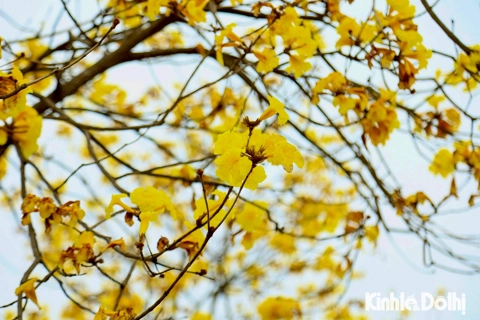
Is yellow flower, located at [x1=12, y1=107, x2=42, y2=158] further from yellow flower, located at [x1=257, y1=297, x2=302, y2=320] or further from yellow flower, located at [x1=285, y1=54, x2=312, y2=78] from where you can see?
yellow flower, located at [x1=257, y1=297, x2=302, y2=320]

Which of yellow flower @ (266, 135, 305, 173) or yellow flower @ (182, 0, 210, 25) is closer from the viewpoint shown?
yellow flower @ (266, 135, 305, 173)

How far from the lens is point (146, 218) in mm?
1037

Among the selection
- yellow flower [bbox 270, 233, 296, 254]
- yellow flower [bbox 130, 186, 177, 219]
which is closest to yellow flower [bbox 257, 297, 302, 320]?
yellow flower [bbox 270, 233, 296, 254]

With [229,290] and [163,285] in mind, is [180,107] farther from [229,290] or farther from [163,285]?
[163,285]

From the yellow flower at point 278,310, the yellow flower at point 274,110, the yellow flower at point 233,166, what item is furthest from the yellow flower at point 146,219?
the yellow flower at point 278,310

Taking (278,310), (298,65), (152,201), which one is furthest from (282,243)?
(152,201)

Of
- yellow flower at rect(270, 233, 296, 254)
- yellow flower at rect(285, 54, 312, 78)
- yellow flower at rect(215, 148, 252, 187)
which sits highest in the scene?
yellow flower at rect(270, 233, 296, 254)

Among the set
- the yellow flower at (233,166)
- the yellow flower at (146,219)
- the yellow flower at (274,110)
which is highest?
the yellow flower at (274,110)

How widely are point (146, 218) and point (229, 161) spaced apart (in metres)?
0.24

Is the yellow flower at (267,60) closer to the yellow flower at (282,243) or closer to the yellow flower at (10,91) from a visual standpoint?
the yellow flower at (10,91)

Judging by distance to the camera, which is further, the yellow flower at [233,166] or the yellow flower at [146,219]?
the yellow flower at [146,219]

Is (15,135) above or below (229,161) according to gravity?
above

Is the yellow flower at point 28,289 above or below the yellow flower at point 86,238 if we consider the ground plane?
below

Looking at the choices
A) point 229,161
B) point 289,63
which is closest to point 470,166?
point 289,63
